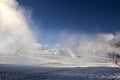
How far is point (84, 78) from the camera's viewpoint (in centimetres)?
2183

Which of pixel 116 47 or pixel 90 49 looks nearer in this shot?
pixel 116 47

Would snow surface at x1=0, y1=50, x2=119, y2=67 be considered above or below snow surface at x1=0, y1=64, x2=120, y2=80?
above

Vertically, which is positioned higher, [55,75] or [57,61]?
[57,61]

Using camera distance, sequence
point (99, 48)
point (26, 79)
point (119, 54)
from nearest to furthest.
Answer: point (26, 79) < point (119, 54) < point (99, 48)

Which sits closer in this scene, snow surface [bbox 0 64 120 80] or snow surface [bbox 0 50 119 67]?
snow surface [bbox 0 64 120 80]

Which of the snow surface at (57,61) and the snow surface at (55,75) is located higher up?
the snow surface at (57,61)

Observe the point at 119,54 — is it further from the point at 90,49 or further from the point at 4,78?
the point at 4,78

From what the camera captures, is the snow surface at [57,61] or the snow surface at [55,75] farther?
the snow surface at [57,61]

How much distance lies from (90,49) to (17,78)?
70.4 m

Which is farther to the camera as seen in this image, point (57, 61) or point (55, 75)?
point (57, 61)

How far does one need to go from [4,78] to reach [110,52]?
2352 inches

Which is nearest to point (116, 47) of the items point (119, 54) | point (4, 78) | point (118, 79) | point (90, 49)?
point (119, 54)

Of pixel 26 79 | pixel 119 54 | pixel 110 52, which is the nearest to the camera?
pixel 26 79

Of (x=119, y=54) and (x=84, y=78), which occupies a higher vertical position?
(x=119, y=54)
